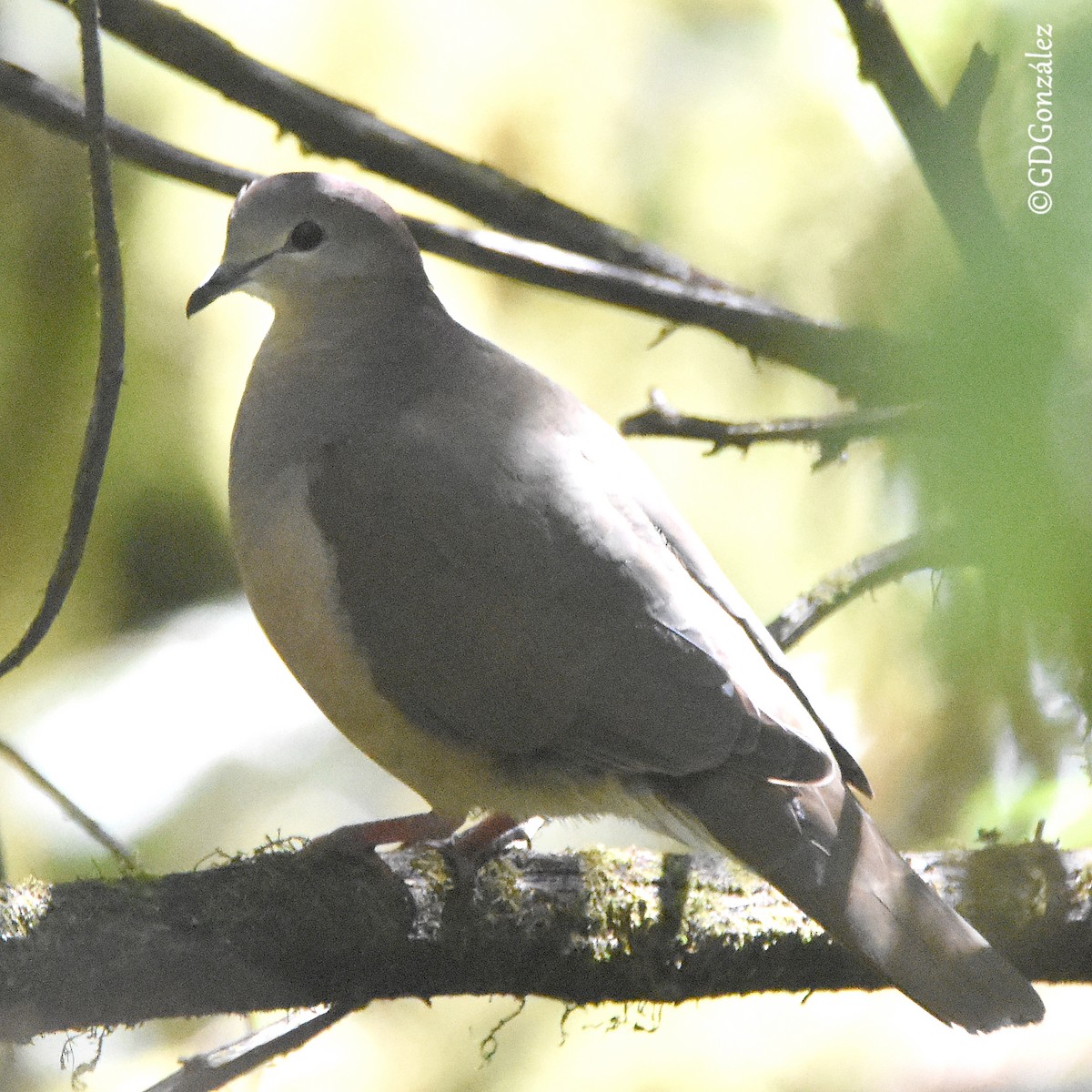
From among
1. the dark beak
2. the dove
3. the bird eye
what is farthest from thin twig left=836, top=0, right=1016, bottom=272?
the dark beak

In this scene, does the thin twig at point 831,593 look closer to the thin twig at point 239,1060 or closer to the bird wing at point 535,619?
the bird wing at point 535,619

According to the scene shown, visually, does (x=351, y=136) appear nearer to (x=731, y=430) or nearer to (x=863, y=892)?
(x=731, y=430)

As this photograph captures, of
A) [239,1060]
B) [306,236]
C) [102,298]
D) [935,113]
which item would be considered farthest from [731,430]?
[239,1060]

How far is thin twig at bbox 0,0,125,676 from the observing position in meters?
1.84

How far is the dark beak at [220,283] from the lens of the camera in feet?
7.41

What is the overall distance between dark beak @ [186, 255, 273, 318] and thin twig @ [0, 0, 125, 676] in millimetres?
350

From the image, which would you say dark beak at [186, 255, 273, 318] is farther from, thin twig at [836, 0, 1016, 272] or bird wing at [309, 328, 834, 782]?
thin twig at [836, 0, 1016, 272]

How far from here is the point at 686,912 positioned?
2.04 metres

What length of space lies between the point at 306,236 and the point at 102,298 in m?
0.58

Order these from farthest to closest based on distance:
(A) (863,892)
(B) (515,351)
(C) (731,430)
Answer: (B) (515,351), (C) (731,430), (A) (863,892)

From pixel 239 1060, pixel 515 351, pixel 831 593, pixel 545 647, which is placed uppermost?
pixel 515 351

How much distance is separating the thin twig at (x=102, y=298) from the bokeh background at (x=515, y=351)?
4.64ft

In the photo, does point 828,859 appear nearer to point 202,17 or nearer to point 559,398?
point 559,398

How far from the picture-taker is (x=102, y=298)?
1881 millimetres
